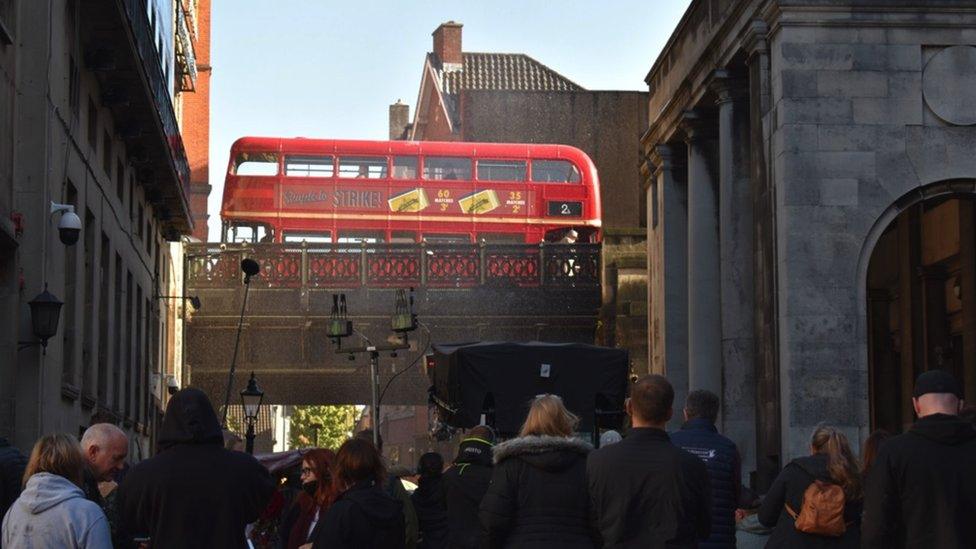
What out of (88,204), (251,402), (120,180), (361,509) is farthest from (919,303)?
(361,509)

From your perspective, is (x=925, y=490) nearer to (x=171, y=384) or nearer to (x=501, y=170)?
(x=171, y=384)

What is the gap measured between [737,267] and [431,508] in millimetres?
11994

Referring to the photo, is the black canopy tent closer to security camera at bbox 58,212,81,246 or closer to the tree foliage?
security camera at bbox 58,212,81,246

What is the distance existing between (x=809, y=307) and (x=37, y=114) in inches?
353

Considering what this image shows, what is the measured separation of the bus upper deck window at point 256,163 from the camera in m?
44.2

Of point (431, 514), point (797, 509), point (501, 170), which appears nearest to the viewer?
point (797, 509)

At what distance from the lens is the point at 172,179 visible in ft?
119

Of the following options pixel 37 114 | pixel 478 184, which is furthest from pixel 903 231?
pixel 478 184

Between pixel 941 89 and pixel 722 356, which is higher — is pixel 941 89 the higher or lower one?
the higher one

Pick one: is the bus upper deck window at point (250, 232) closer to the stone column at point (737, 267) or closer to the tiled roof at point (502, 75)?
the stone column at point (737, 267)

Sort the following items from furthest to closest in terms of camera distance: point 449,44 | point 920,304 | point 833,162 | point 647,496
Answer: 1. point 449,44
2. point 920,304
3. point 833,162
4. point 647,496

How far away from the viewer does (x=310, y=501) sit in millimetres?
11281

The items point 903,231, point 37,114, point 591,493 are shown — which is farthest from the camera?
point 903,231

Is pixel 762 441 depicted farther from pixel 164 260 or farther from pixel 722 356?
pixel 164 260
